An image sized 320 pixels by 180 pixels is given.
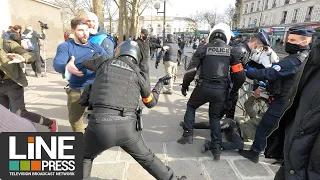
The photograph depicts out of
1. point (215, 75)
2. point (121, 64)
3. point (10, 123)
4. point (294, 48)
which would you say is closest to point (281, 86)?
point (294, 48)

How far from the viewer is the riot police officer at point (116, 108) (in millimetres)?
1792

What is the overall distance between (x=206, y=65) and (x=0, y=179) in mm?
2602

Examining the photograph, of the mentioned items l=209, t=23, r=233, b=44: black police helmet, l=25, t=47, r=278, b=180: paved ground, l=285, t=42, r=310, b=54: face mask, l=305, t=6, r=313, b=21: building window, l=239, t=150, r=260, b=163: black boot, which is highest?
l=305, t=6, r=313, b=21: building window

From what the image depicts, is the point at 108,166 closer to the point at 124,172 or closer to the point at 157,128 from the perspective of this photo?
the point at 124,172

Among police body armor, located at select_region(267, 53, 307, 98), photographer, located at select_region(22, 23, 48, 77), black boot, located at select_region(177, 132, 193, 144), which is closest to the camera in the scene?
police body armor, located at select_region(267, 53, 307, 98)

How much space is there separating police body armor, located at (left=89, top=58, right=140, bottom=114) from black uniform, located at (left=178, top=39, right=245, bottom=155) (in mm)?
1470

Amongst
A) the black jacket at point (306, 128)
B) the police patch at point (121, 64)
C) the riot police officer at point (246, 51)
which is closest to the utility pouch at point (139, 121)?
the police patch at point (121, 64)

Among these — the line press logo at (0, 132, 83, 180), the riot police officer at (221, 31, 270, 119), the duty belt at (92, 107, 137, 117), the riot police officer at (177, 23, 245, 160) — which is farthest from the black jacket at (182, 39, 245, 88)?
the line press logo at (0, 132, 83, 180)

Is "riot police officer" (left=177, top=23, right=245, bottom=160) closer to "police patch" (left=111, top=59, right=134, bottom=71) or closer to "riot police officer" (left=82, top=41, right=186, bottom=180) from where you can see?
"riot police officer" (left=82, top=41, right=186, bottom=180)

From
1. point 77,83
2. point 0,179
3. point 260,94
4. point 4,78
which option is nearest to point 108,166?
point 77,83

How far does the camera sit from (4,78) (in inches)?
118

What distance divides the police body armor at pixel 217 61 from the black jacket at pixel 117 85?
1.38 m

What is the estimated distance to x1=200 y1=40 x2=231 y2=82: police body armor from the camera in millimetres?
2898

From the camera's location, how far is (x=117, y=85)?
1.80 m
